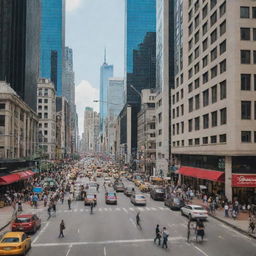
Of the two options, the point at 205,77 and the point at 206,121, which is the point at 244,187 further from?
the point at 205,77

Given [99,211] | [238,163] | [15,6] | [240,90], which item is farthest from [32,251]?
[15,6]

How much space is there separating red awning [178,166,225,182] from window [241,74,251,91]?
10.7 m

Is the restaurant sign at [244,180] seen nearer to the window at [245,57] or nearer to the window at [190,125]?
the window at [245,57]

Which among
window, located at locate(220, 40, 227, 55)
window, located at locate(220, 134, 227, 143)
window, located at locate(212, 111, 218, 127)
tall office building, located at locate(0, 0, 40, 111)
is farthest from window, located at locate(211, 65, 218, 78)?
tall office building, located at locate(0, 0, 40, 111)

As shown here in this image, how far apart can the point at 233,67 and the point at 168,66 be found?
52233 millimetres

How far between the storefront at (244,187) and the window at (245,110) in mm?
6856

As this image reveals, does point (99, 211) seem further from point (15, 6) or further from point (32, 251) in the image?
point (15, 6)

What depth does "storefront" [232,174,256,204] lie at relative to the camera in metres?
41.1

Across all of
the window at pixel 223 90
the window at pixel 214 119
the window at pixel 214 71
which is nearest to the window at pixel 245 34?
the window at pixel 223 90

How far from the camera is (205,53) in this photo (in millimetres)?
55062

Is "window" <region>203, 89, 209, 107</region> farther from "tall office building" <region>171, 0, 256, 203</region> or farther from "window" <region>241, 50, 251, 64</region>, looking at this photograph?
"window" <region>241, 50, 251, 64</region>

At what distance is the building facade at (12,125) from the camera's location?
56.3m

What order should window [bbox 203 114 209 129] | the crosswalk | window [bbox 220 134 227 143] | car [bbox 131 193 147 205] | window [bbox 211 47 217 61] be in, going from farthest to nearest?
window [bbox 203 114 209 129] < window [bbox 211 47 217 61] < window [bbox 220 134 227 143] < car [bbox 131 193 147 205] < the crosswalk

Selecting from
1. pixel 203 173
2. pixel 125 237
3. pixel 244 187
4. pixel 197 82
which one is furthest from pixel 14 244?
pixel 197 82
